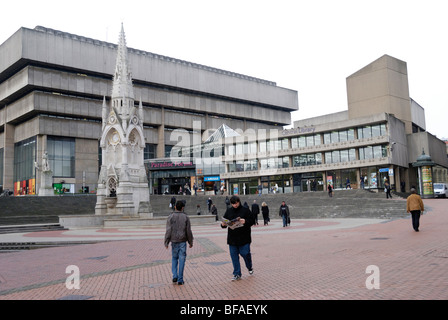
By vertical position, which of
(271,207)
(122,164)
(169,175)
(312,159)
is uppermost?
(312,159)

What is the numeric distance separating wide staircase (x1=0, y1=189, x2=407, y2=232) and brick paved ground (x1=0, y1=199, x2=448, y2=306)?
50.9ft

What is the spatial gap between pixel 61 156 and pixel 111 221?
A: 50.6 m

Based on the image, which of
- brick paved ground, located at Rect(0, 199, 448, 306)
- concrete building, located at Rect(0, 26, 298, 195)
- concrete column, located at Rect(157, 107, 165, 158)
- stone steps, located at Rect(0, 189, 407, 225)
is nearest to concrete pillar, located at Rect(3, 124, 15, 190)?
concrete building, located at Rect(0, 26, 298, 195)

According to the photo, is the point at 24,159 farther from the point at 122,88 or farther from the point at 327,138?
the point at 327,138

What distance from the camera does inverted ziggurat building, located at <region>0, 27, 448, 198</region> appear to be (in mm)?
58812

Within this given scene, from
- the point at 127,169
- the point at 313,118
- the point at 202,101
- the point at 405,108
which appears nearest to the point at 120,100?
the point at 127,169

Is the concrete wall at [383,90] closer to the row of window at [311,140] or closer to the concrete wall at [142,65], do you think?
the row of window at [311,140]

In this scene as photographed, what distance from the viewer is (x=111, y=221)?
87.3 ft

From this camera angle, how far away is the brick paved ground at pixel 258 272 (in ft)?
22.6

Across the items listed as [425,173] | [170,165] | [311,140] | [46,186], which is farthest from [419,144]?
[46,186]

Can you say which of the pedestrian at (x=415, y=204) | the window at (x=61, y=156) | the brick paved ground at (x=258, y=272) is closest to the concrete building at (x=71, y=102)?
the window at (x=61, y=156)

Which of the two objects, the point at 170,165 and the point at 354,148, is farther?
the point at 170,165
